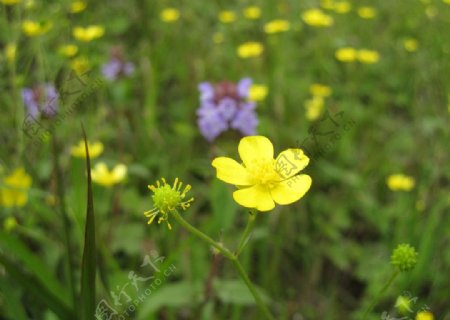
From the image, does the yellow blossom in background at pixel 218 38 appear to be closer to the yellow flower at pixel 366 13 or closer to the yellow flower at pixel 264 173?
the yellow flower at pixel 366 13

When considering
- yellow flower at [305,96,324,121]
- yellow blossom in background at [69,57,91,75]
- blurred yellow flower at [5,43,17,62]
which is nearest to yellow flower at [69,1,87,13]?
yellow blossom in background at [69,57,91,75]

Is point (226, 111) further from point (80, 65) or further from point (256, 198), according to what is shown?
point (256, 198)

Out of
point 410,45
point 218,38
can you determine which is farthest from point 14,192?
point 410,45

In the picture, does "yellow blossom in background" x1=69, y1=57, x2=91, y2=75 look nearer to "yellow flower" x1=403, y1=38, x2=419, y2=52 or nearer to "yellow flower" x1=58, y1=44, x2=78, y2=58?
"yellow flower" x1=58, y1=44, x2=78, y2=58

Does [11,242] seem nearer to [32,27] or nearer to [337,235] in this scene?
[32,27]

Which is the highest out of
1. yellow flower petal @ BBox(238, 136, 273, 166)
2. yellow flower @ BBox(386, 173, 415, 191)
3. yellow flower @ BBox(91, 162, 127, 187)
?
yellow flower petal @ BBox(238, 136, 273, 166)

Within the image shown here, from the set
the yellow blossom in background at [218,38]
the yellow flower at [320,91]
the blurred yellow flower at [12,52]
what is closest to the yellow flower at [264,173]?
the blurred yellow flower at [12,52]

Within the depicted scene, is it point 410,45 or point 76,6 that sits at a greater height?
point 76,6
